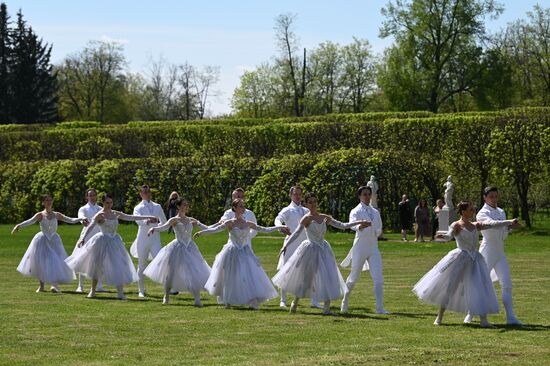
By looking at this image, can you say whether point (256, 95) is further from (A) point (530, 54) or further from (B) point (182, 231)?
(B) point (182, 231)

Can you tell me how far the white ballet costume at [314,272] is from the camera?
1877 centimetres

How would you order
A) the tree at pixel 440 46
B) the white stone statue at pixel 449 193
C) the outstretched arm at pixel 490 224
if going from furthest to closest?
the tree at pixel 440 46 → the white stone statue at pixel 449 193 → the outstretched arm at pixel 490 224

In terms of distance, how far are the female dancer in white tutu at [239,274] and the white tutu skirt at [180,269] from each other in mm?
587

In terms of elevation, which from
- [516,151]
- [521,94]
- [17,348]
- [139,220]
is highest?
[521,94]

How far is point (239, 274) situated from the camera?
1966 centimetres

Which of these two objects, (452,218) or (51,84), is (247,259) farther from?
(51,84)

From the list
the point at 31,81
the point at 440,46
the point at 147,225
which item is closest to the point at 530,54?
the point at 440,46

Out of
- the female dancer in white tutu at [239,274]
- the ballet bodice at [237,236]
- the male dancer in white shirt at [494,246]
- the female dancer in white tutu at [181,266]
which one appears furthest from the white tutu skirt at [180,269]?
the male dancer in white shirt at [494,246]

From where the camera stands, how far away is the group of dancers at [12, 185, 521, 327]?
662 inches

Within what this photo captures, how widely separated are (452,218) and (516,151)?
725 cm

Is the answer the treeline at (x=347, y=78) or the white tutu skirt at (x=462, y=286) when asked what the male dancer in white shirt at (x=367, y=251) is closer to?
the white tutu skirt at (x=462, y=286)

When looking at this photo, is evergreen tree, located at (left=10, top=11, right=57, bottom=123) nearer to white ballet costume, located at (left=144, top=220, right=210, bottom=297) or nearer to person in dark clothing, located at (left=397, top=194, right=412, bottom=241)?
person in dark clothing, located at (left=397, top=194, right=412, bottom=241)

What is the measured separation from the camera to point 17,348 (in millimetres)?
14578

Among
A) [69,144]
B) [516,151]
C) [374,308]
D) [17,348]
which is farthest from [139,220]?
[69,144]
